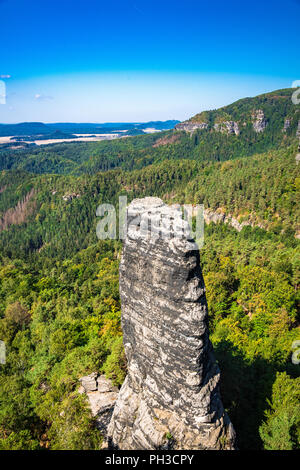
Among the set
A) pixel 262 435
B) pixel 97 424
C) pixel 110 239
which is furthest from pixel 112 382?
pixel 110 239

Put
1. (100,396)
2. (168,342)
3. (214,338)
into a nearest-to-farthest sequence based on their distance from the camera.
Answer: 1. (168,342)
2. (100,396)
3. (214,338)

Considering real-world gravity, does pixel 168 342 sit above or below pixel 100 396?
above

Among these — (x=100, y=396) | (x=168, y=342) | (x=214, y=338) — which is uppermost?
(x=168, y=342)

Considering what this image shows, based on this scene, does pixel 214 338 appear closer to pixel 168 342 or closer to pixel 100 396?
pixel 100 396

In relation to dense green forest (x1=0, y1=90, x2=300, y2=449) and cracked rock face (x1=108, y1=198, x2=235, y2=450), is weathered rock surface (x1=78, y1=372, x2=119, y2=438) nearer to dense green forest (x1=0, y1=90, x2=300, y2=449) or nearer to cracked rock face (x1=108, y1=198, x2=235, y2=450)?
dense green forest (x1=0, y1=90, x2=300, y2=449)

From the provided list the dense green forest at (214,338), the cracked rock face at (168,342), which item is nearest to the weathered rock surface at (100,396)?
the dense green forest at (214,338)

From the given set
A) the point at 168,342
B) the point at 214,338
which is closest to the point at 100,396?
the point at 168,342
